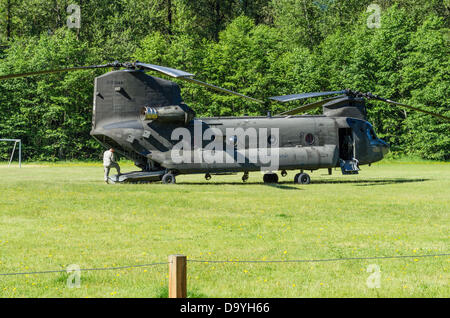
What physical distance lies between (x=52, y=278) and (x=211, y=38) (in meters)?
71.9

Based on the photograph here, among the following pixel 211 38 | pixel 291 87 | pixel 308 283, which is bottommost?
pixel 308 283

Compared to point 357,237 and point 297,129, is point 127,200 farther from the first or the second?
point 297,129

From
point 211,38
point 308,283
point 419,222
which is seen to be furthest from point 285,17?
point 308,283

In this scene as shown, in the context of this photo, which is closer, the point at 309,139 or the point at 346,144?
the point at 309,139

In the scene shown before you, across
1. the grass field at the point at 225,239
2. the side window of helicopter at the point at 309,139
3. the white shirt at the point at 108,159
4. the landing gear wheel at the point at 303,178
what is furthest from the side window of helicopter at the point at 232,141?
the white shirt at the point at 108,159

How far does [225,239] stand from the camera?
12648 mm

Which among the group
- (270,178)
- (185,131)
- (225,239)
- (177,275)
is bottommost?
(225,239)

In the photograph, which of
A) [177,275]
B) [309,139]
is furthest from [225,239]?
[309,139]

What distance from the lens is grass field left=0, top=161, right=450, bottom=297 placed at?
28.6 ft

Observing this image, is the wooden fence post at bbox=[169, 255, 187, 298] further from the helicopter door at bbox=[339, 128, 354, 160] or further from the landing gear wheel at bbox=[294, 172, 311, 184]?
the helicopter door at bbox=[339, 128, 354, 160]

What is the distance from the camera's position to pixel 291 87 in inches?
2650

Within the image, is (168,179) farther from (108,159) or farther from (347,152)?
(347,152)

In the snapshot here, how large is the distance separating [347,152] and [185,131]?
8.84 metres

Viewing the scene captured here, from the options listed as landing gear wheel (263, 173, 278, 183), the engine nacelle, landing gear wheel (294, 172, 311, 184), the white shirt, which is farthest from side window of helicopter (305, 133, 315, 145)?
the white shirt
